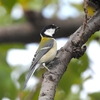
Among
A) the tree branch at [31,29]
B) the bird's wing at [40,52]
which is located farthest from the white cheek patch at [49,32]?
the tree branch at [31,29]

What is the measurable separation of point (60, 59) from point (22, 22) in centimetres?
203

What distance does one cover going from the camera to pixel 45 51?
264cm

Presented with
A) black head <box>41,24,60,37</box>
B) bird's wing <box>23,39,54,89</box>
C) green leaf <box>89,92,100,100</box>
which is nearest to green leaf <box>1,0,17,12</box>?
bird's wing <box>23,39,54,89</box>

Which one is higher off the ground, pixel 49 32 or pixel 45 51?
pixel 49 32

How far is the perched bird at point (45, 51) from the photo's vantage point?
2250mm

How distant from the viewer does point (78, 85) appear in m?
2.46

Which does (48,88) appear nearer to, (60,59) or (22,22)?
(60,59)

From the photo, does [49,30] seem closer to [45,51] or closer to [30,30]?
[45,51]

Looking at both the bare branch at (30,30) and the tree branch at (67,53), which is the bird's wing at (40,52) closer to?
the bare branch at (30,30)

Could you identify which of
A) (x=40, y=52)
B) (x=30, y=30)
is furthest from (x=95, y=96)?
(x=30, y=30)

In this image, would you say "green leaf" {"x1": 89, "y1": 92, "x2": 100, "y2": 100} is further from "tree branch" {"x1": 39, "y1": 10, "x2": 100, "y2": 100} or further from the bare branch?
the bare branch

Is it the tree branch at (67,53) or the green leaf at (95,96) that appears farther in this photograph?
the green leaf at (95,96)

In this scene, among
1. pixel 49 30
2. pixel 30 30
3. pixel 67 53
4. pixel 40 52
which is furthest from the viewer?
pixel 30 30

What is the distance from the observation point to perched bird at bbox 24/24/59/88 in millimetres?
2250
